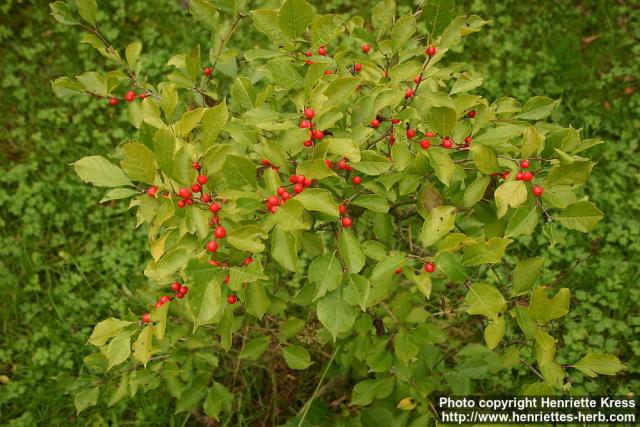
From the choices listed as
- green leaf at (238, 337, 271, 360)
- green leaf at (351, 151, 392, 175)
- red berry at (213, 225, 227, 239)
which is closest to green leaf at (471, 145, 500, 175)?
green leaf at (351, 151, 392, 175)

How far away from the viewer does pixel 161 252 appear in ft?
4.79

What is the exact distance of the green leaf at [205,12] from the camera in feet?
5.67

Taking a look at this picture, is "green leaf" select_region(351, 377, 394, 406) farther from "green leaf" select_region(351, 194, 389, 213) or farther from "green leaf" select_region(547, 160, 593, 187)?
"green leaf" select_region(547, 160, 593, 187)

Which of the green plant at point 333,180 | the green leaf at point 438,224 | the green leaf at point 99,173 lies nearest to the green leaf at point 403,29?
the green plant at point 333,180

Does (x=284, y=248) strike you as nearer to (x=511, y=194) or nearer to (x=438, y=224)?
(x=438, y=224)

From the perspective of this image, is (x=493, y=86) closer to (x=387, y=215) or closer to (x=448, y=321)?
(x=448, y=321)

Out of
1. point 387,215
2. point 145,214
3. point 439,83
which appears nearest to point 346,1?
point 439,83

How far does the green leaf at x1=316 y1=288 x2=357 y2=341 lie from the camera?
4.78 ft

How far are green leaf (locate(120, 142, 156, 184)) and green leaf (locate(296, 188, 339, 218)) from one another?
0.37 m

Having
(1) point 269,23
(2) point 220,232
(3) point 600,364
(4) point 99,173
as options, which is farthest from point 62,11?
(3) point 600,364

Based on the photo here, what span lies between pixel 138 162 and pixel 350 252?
23.1 inches

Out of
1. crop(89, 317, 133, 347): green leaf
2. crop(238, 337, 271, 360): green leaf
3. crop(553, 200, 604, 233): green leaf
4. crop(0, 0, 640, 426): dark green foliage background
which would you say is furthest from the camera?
crop(0, 0, 640, 426): dark green foliage background

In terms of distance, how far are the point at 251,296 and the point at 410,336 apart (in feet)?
2.23

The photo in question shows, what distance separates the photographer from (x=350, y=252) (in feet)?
4.80
